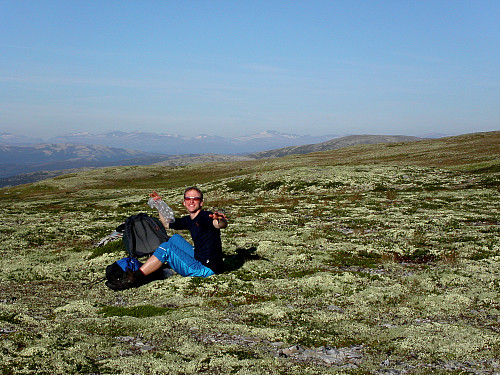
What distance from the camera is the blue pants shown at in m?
13.8

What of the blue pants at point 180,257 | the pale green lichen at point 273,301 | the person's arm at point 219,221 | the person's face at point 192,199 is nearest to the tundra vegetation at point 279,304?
the pale green lichen at point 273,301

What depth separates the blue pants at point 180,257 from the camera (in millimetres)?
13812

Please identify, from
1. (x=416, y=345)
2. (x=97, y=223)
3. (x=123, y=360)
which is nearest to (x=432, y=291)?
(x=416, y=345)

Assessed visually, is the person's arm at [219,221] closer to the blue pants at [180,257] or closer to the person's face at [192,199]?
the person's face at [192,199]

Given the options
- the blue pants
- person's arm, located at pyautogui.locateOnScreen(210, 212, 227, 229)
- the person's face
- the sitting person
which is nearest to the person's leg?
the sitting person

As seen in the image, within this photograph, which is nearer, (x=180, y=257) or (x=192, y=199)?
(x=192, y=199)

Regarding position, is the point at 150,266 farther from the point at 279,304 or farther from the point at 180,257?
the point at 279,304

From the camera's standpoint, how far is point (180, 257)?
14188mm

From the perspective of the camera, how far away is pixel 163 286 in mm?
13992

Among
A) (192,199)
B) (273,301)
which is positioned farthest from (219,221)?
(273,301)

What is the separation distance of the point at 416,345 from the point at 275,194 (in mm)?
43918

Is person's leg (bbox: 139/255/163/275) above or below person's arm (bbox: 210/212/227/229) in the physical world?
below

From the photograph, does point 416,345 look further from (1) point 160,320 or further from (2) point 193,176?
(2) point 193,176

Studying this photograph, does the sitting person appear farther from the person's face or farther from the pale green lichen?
the pale green lichen
